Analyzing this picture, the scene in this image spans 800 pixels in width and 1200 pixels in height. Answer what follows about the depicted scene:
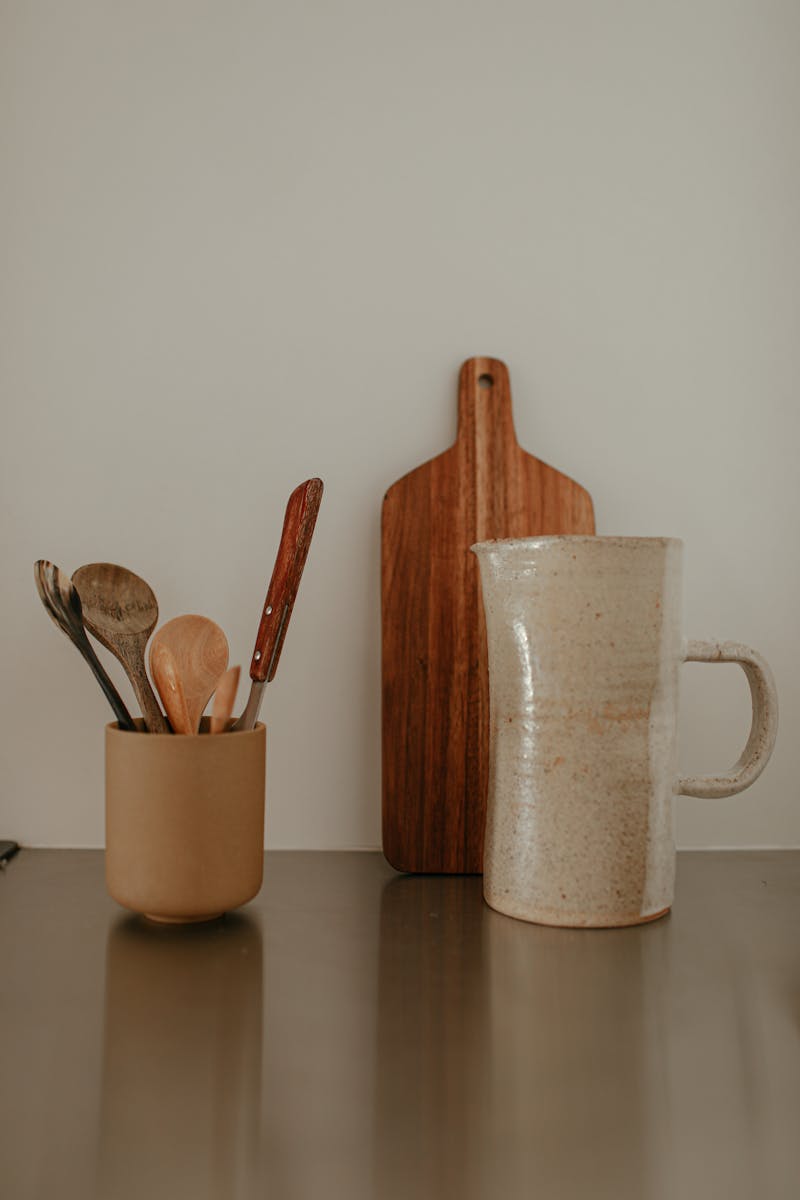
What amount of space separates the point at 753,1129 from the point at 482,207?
70 centimetres

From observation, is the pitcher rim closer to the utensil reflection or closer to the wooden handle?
the wooden handle

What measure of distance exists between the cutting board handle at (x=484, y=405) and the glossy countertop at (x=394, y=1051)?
36 cm

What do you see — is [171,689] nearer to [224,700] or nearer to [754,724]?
[224,700]

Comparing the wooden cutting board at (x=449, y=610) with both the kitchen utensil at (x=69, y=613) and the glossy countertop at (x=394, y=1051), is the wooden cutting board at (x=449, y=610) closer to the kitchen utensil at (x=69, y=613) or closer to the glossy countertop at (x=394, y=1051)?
the glossy countertop at (x=394, y=1051)

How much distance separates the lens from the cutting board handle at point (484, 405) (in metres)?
0.78

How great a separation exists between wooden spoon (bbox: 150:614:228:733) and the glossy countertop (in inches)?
5.7

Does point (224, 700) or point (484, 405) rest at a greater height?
point (484, 405)

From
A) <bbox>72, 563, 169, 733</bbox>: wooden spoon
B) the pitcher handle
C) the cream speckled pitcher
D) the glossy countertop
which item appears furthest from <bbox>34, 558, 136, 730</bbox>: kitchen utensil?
the pitcher handle

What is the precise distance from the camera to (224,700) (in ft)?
2.13

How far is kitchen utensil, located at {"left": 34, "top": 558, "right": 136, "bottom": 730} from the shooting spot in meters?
0.62

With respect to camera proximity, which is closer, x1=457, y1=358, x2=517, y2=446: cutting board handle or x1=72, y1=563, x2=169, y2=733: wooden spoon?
x1=72, y1=563, x2=169, y2=733: wooden spoon

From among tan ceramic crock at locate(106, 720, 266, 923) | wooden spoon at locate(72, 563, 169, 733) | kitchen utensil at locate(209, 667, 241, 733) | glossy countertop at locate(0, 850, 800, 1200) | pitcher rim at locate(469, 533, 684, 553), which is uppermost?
pitcher rim at locate(469, 533, 684, 553)

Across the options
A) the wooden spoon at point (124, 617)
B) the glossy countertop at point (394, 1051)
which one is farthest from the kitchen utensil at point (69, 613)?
the glossy countertop at point (394, 1051)

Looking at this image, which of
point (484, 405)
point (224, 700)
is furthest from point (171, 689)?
point (484, 405)
